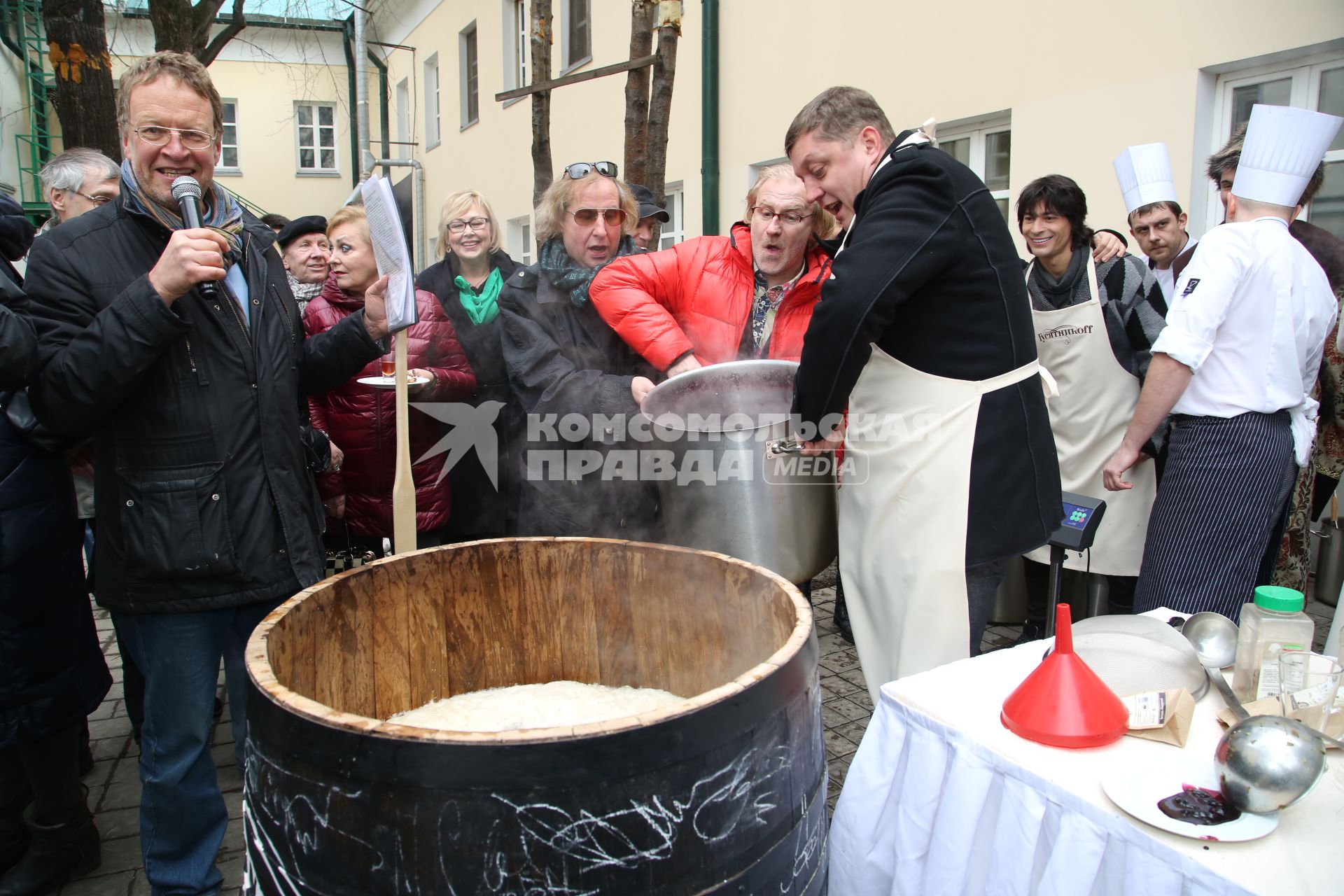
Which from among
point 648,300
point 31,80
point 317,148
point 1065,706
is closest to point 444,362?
point 648,300

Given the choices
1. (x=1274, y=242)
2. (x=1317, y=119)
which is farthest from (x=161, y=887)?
(x=1317, y=119)

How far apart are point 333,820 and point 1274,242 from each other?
117 inches

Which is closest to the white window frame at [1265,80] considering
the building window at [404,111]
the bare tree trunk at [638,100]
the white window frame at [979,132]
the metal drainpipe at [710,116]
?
the white window frame at [979,132]

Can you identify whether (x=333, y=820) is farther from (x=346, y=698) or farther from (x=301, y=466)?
(x=301, y=466)

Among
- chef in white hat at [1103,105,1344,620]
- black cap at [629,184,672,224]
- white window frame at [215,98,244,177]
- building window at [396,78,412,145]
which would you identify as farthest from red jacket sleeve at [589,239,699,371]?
white window frame at [215,98,244,177]

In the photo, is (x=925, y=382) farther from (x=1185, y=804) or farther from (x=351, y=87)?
(x=351, y=87)

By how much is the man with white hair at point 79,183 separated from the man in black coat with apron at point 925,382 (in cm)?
256

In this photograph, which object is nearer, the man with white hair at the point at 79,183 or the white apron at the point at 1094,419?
the man with white hair at the point at 79,183

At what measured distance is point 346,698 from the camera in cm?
180

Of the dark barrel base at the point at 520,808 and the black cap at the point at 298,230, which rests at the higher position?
the black cap at the point at 298,230

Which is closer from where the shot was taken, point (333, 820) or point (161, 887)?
point (333, 820)

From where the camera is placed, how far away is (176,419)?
1934 mm

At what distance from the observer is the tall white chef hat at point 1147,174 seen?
373 centimetres

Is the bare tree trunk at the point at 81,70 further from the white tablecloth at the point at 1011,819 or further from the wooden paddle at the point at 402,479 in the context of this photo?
the white tablecloth at the point at 1011,819
